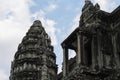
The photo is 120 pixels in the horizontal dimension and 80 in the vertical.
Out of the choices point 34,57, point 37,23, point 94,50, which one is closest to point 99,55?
point 94,50

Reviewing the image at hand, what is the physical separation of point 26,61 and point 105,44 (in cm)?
3029

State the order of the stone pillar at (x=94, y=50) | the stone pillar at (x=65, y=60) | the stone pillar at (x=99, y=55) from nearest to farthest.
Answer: the stone pillar at (x=99, y=55) < the stone pillar at (x=94, y=50) < the stone pillar at (x=65, y=60)

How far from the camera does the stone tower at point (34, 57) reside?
2466 inches

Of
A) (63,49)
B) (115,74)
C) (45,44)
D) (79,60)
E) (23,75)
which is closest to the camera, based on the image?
(115,74)

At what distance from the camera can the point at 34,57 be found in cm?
6494

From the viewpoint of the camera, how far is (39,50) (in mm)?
66375

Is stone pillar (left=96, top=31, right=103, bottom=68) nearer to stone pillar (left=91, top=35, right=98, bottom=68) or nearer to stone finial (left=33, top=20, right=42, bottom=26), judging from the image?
stone pillar (left=91, top=35, right=98, bottom=68)

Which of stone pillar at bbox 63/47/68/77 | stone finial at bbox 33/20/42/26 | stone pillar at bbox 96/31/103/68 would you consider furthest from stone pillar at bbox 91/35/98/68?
stone finial at bbox 33/20/42/26

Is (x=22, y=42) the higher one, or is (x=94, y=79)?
(x=22, y=42)

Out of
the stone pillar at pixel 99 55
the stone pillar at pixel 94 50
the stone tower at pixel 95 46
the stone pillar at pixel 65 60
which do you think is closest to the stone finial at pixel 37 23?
the stone tower at pixel 95 46

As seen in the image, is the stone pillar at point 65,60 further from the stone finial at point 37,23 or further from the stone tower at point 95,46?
the stone finial at point 37,23

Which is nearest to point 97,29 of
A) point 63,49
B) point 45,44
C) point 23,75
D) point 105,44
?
point 105,44

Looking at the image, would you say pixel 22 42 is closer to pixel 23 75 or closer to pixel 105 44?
pixel 23 75

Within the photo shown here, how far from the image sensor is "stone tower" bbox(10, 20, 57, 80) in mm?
62625
